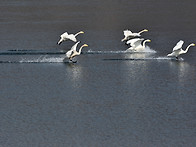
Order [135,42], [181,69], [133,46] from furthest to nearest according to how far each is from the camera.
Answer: [135,42], [133,46], [181,69]

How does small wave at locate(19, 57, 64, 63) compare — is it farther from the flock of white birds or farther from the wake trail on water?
the flock of white birds

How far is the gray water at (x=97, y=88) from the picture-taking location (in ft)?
99.4

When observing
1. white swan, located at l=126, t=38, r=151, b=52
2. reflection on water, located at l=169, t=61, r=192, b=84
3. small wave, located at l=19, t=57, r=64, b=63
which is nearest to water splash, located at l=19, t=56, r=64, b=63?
small wave, located at l=19, t=57, r=64, b=63

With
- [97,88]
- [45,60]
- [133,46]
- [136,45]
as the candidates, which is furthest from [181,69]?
[45,60]

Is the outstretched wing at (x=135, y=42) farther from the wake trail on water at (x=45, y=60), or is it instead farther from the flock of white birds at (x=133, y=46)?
the wake trail on water at (x=45, y=60)

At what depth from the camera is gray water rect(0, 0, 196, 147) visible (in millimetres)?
30297

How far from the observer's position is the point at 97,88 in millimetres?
38625

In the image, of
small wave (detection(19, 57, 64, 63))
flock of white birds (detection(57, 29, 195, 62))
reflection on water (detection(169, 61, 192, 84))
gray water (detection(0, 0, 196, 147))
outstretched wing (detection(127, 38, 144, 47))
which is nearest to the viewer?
gray water (detection(0, 0, 196, 147))

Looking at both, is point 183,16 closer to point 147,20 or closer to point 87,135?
point 147,20

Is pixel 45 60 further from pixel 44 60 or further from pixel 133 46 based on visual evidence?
pixel 133 46

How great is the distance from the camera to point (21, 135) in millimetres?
30312

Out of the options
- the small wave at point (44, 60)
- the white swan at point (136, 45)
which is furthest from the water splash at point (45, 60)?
the white swan at point (136, 45)

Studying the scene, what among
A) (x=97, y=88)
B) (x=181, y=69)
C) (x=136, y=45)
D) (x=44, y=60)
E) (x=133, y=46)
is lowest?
(x=97, y=88)

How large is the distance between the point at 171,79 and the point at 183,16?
1197 inches
